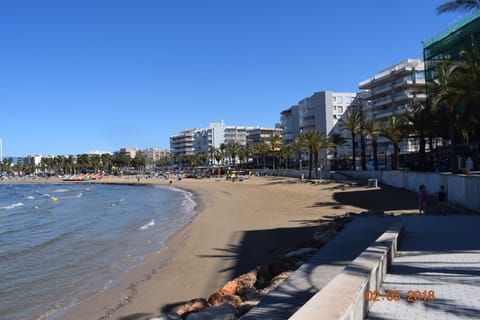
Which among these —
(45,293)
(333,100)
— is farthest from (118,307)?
(333,100)

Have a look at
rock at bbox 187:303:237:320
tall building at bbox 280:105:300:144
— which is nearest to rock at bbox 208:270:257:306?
rock at bbox 187:303:237:320

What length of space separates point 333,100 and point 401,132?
45222 mm

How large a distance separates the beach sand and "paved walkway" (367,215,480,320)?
17.3ft

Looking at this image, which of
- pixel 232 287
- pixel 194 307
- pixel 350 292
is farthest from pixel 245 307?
pixel 350 292

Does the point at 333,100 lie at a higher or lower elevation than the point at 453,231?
higher

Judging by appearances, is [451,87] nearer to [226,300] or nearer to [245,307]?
[226,300]

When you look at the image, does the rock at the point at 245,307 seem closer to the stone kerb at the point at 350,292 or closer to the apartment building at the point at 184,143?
the stone kerb at the point at 350,292

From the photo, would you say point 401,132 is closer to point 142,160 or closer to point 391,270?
point 391,270

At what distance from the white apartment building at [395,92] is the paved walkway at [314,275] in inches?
2017

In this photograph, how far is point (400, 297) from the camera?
6.47 meters

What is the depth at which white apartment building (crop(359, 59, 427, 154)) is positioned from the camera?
63156mm

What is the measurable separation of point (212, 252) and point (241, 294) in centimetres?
805

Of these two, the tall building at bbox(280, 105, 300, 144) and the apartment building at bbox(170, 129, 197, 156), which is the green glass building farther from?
the apartment building at bbox(170, 129, 197, 156)

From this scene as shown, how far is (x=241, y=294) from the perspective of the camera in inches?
359
